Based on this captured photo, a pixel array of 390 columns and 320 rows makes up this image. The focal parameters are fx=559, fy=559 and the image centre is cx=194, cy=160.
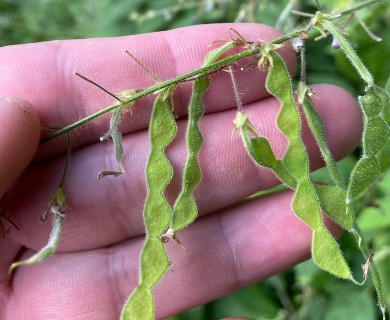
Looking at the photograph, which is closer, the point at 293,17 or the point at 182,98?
the point at 182,98

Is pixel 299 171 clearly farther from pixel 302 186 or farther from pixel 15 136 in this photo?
pixel 15 136

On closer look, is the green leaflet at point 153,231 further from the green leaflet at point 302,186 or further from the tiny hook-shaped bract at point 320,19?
the tiny hook-shaped bract at point 320,19

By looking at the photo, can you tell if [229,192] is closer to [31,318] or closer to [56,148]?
[56,148]

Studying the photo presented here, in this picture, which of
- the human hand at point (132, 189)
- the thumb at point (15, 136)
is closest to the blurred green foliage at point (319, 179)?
the human hand at point (132, 189)

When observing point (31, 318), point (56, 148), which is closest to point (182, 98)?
point (56, 148)

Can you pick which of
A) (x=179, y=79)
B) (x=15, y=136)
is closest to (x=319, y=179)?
(x=179, y=79)

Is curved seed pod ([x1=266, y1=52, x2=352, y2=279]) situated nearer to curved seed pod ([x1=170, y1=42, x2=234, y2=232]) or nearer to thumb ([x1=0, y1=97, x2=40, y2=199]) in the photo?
curved seed pod ([x1=170, y1=42, x2=234, y2=232])
